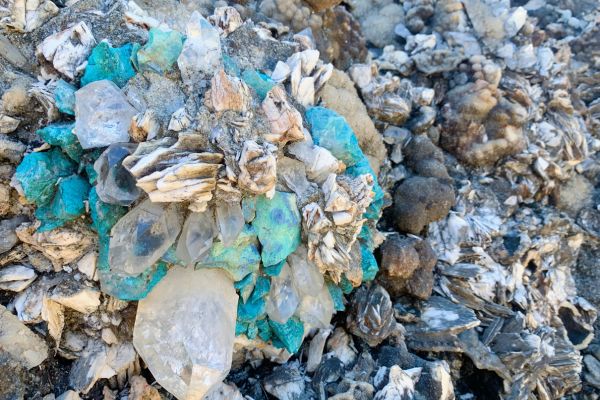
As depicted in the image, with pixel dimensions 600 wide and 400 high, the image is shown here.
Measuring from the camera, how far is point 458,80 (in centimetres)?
242

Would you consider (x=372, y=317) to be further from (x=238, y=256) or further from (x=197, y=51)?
(x=197, y=51)

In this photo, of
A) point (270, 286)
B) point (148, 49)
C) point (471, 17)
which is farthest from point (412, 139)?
point (148, 49)

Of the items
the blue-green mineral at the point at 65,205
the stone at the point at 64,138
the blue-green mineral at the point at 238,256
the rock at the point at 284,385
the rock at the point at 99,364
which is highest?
the stone at the point at 64,138

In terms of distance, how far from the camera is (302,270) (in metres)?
1.50

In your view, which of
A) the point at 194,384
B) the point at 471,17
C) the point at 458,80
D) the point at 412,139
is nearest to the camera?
the point at 194,384

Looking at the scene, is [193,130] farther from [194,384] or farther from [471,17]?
[471,17]

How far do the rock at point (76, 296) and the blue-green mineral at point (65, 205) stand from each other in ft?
0.55

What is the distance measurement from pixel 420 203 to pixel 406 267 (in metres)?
0.31

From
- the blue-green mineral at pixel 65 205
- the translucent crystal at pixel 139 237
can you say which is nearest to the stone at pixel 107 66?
the blue-green mineral at pixel 65 205

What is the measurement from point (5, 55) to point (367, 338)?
1.42 meters

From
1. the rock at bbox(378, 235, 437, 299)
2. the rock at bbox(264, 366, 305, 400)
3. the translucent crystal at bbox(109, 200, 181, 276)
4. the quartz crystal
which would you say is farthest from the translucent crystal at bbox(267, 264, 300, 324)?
the rock at bbox(378, 235, 437, 299)

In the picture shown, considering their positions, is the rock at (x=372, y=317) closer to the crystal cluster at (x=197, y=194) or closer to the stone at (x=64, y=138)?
the crystal cluster at (x=197, y=194)

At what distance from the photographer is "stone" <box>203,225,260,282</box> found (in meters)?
1.36

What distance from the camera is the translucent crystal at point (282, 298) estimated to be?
1484mm
